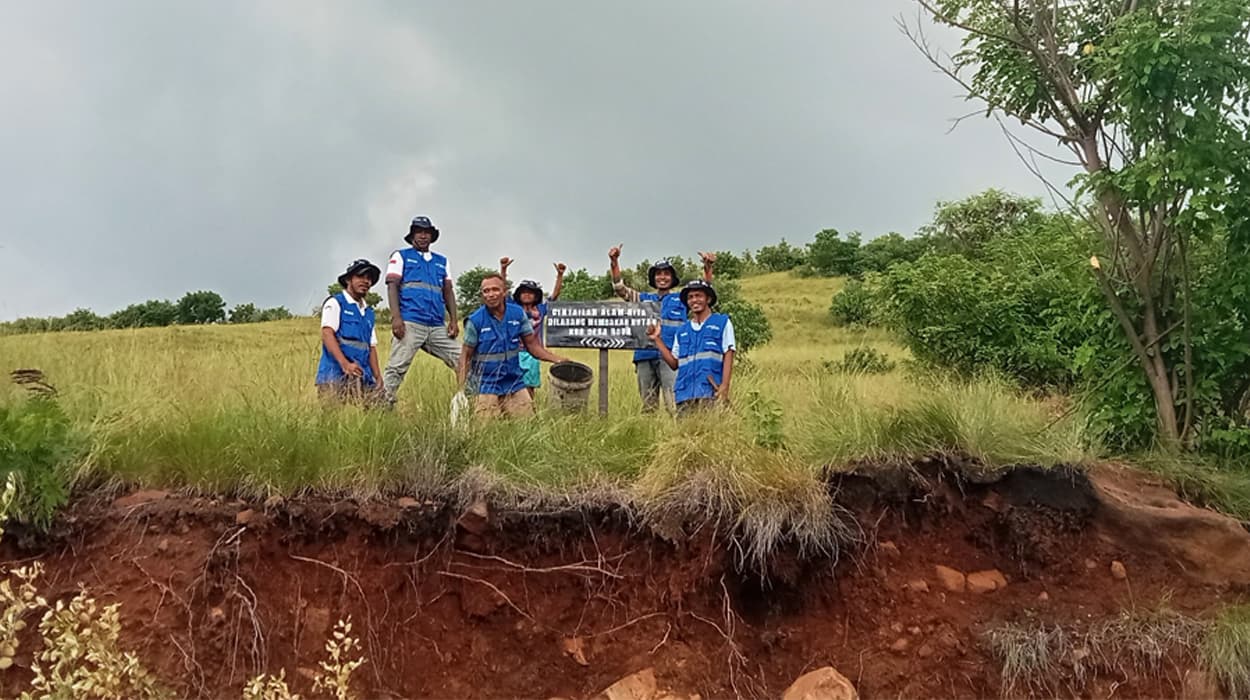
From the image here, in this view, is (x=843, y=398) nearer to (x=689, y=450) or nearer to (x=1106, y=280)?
(x=689, y=450)

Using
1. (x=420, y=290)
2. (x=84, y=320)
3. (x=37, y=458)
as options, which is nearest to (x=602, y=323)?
(x=420, y=290)

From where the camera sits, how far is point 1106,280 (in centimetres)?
680

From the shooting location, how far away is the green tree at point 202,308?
132 ft

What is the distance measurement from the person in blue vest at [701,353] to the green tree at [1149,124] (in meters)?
2.78

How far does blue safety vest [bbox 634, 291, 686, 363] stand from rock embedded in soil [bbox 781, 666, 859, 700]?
3.44 metres

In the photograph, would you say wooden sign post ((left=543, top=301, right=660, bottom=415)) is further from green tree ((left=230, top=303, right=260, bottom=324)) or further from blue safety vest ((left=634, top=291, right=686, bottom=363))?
green tree ((left=230, top=303, right=260, bottom=324))

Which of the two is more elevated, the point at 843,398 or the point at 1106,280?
the point at 1106,280

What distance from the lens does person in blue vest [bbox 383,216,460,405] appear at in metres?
7.73

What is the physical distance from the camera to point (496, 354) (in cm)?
741

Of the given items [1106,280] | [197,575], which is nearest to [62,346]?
[197,575]

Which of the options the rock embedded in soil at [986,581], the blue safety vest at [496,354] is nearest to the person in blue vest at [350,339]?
the blue safety vest at [496,354]

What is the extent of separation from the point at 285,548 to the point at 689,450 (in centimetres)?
248

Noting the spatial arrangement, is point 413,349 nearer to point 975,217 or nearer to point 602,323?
point 602,323

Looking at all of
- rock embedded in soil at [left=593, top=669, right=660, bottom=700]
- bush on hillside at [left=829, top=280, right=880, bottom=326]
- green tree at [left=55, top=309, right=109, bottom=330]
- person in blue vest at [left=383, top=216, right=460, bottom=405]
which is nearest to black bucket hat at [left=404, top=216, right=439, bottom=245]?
person in blue vest at [left=383, top=216, right=460, bottom=405]
